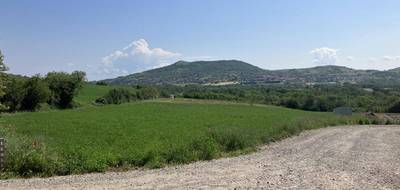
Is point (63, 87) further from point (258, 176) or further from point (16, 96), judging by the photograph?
point (258, 176)

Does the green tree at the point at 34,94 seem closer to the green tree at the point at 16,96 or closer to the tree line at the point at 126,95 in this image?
the green tree at the point at 16,96

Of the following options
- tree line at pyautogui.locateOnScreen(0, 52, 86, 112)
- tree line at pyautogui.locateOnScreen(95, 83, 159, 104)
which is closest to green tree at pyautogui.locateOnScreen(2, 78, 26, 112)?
tree line at pyautogui.locateOnScreen(0, 52, 86, 112)

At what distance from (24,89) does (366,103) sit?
222ft

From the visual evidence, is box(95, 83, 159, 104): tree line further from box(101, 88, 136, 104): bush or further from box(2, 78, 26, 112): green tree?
box(2, 78, 26, 112): green tree

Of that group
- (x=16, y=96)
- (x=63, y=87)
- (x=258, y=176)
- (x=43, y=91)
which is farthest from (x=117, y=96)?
(x=258, y=176)

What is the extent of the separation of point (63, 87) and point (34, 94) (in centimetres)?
945

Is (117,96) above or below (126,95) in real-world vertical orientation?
below

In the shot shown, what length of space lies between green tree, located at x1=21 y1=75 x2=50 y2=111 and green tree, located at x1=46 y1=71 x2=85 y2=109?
644 centimetres

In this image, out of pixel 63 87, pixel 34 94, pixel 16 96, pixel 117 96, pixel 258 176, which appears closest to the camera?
pixel 258 176

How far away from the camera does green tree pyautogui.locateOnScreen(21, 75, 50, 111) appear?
66812mm

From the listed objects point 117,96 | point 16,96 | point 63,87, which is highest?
point 63,87

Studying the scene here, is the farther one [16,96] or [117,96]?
[117,96]

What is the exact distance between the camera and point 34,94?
67.2 metres

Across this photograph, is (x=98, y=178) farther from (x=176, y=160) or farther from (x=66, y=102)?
(x=66, y=102)
